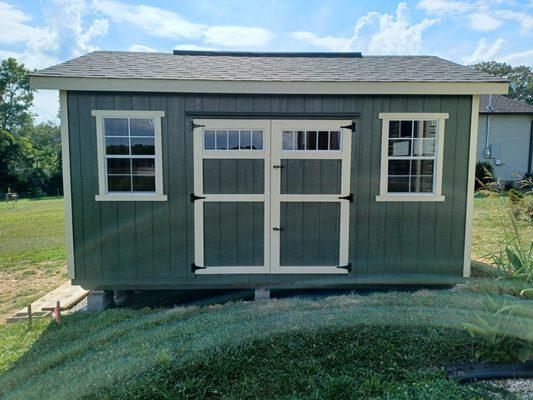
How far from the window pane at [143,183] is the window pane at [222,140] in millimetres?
891

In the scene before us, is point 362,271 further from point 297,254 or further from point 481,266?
point 481,266

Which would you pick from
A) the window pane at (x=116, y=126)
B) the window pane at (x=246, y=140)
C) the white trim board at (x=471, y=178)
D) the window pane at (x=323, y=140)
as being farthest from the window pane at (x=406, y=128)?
the window pane at (x=116, y=126)

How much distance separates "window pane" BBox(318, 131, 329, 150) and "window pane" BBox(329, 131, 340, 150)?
49 mm

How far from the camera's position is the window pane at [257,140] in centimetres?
441

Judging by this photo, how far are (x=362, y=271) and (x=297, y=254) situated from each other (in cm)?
85

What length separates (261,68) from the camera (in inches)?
197

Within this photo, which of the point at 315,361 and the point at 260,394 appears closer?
the point at 260,394

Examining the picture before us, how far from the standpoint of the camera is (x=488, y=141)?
1784 cm

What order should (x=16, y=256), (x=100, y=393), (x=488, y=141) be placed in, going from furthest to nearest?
(x=488, y=141)
(x=16, y=256)
(x=100, y=393)

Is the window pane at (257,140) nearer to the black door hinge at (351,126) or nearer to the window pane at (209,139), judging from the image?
the window pane at (209,139)

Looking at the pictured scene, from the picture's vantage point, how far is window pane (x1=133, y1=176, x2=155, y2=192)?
4.43 metres

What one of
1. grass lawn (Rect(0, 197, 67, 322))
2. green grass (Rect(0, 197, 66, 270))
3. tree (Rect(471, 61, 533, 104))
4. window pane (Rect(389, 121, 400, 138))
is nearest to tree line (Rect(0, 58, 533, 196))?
tree (Rect(471, 61, 533, 104))

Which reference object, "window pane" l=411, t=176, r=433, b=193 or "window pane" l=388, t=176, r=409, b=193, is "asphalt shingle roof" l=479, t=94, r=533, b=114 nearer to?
"window pane" l=411, t=176, r=433, b=193

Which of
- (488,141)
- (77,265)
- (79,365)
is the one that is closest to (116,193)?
(77,265)
